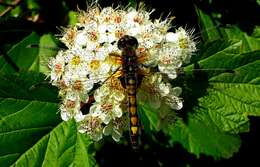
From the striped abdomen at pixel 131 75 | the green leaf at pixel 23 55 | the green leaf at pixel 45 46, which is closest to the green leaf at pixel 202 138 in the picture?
the striped abdomen at pixel 131 75

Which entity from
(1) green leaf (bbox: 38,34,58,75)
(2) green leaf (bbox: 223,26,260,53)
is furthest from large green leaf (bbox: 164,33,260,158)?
(1) green leaf (bbox: 38,34,58,75)

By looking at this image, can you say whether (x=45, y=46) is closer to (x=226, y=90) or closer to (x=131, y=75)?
(x=131, y=75)

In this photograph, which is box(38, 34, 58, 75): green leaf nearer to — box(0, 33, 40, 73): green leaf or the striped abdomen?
box(0, 33, 40, 73): green leaf

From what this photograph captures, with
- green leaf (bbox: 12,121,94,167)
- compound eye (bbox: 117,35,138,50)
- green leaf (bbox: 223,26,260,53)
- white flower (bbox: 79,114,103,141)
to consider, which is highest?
green leaf (bbox: 223,26,260,53)

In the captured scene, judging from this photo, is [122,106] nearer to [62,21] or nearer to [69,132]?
[69,132]

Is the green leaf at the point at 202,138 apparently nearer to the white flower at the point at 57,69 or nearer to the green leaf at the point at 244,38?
the green leaf at the point at 244,38
